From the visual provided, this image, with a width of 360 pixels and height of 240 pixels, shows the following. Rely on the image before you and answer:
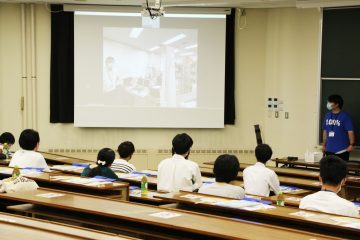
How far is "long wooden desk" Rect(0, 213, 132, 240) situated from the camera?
10.3ft

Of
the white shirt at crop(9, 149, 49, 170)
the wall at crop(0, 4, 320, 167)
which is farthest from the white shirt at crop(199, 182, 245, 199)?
the wall at crop(0, 4, 320, 167)

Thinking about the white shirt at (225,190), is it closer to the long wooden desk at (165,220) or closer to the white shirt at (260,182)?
the long wooden desk at (165,220)

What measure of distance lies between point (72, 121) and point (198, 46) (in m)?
2.45

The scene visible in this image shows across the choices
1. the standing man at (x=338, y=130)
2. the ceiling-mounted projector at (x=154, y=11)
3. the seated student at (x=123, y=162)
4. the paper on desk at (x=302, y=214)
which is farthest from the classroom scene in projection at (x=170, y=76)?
the paper on desk at (x=302, y=214)

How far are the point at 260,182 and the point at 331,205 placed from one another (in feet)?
5.17

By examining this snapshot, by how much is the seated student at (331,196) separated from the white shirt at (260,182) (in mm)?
1354

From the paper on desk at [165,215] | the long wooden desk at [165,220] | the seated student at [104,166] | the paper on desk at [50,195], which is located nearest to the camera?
the long wooden desk at [165,220]

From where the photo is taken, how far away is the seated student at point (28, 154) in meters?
6.13

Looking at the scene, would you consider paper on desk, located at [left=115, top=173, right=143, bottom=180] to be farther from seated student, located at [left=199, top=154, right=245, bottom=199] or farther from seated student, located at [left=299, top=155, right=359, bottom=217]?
seated student, located at [left=299, top=155, right=359, bottom=217]

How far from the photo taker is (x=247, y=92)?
10305mm

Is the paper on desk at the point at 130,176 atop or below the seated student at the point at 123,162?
below

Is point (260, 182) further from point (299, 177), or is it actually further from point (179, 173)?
point (299, 177)

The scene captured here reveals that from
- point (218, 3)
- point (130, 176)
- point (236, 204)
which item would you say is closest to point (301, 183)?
point (130, 176)

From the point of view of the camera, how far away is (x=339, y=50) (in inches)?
354
